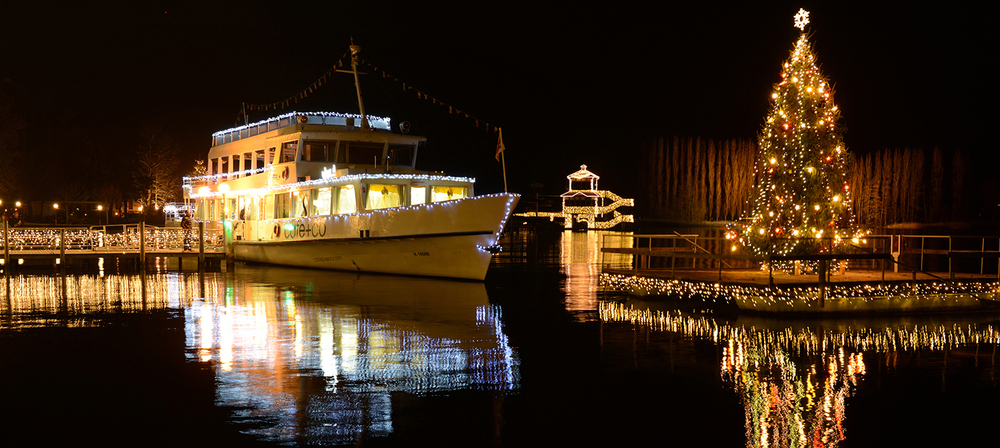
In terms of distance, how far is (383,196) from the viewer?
21.2 m

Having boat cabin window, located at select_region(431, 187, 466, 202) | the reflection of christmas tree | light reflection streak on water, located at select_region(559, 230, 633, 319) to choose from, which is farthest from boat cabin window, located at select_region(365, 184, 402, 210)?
the reflection of christmas tree

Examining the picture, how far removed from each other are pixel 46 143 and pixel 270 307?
5468cm

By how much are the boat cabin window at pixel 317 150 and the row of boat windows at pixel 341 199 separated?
1.14 metres

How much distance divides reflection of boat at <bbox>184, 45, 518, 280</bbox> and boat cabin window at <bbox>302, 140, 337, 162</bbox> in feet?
0.10

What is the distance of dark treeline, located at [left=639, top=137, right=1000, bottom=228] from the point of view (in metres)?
68.4

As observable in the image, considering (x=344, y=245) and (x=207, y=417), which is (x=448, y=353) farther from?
(x=344, y=245)

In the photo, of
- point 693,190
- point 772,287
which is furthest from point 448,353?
point 693,190

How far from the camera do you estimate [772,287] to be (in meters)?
13.3

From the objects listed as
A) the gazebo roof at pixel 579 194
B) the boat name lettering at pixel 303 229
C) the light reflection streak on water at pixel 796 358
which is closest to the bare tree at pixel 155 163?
the boat name lettering at pixel 303 229

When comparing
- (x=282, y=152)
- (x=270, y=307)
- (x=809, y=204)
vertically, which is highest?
(x=282, y=152)

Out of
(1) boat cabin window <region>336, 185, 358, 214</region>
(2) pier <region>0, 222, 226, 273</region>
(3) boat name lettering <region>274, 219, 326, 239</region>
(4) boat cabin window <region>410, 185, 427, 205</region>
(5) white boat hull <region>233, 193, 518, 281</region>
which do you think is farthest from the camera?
(2) pier <region>0, 222, 226, 273</region>

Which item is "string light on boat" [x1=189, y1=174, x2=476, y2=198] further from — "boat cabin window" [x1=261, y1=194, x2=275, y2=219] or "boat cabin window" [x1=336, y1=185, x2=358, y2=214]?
"boat cabin window" [x1=261, y1=194, x2=275, y2=219]

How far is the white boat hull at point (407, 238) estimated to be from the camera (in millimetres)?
18219

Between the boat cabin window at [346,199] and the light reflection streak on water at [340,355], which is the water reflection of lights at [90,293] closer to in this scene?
the light reflection streak on water at [340,355]
